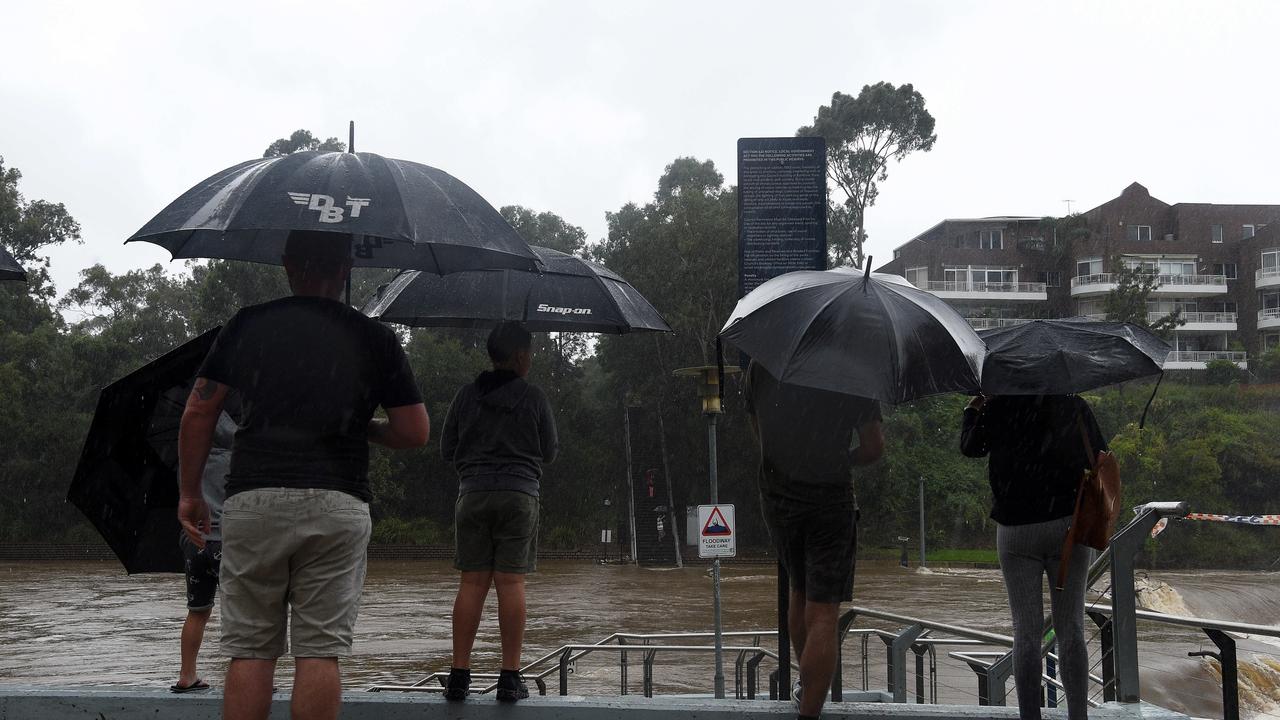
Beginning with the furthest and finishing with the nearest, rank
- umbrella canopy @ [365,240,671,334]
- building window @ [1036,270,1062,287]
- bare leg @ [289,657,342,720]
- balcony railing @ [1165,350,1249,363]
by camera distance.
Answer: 1. building window @ [1036,270,1062,287]
2. balcony railing @ [1165,350,1249,363]
3. umbrella canopy @ [365,240,671,334]
4. bare leg @ [289,657,342,720]

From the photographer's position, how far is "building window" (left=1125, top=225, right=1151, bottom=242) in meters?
69.0

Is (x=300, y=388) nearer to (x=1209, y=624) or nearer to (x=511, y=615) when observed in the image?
(x=511, y=615)

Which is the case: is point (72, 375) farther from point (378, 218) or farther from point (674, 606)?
point (378, 218)

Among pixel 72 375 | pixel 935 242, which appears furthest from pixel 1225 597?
pixel 72 375

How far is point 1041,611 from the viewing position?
446 cm

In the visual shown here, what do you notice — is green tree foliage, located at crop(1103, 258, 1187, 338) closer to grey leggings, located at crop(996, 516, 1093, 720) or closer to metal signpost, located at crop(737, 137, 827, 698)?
metal signpost, located at crop(737, 137, 827, 698)

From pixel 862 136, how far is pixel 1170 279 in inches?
994

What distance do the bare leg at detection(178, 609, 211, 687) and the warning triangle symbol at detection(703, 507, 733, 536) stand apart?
6.03 meters

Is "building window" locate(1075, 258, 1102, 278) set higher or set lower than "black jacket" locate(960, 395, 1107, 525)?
higher

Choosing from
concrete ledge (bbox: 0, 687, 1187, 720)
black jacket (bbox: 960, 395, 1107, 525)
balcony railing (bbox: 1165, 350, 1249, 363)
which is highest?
balcony railing (bbox: 1165, 350, 1249, 363)

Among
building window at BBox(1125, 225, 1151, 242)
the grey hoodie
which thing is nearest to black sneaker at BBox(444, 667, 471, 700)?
the grey hoodie

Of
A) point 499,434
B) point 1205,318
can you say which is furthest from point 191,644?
point 1205,318

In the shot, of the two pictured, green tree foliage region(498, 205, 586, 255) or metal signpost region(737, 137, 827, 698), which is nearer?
metal signpost region(737, 137, 827, 698)

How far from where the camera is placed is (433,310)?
604 centimetres
